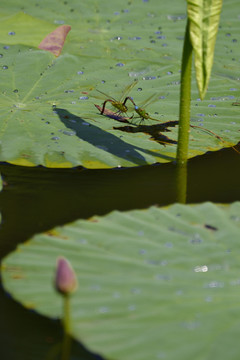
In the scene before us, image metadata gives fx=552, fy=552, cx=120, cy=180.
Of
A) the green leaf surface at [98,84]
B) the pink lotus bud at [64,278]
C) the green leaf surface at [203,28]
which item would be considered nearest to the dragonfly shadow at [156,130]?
the green leaf surface at [98,84]

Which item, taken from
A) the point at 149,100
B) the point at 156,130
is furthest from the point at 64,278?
the point at 149,100

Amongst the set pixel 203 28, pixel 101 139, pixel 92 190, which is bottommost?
pixel 92 190

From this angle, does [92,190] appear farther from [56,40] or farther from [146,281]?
[56,40]

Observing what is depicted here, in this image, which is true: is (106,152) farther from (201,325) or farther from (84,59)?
(201,325)

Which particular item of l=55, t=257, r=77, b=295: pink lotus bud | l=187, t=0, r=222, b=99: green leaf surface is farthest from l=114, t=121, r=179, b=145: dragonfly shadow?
l=55, t=257, r=77, b=295: pink lotus bud

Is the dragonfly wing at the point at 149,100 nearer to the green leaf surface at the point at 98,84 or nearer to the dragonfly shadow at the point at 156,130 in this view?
the green leaf surface at the point at 98,84

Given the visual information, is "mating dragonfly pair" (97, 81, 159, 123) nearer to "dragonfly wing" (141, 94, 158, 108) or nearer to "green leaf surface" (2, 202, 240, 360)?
"dragonfly wing" (141, 94, 158, 108)
